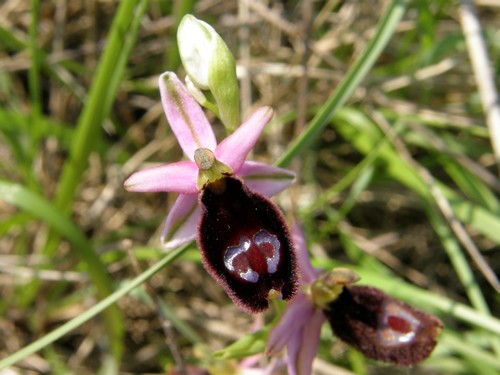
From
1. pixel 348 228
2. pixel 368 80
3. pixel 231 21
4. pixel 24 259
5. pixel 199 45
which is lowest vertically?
pixel 348 228

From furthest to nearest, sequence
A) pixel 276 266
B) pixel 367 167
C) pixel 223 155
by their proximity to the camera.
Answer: pixel 367 167 < pixel 223 155 < pixel 276 266

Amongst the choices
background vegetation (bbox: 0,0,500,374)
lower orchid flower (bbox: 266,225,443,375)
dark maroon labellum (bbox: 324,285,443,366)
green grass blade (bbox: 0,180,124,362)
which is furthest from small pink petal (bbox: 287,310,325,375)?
green grass blade (bbox: 0,180,124,362)

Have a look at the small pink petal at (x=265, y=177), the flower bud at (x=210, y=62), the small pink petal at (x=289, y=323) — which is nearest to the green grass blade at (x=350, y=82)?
the small pink petal at (x=265, y=177)

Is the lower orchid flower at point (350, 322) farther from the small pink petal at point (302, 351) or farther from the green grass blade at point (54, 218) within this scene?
the green grass blade at point (54, 218)

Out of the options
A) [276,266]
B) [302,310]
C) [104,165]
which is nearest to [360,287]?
[302,310]

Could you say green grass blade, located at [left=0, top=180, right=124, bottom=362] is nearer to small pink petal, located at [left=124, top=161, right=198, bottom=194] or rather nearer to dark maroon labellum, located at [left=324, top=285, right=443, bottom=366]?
small pink petal, located at [left=124, top=161, right=198, bottom=194]

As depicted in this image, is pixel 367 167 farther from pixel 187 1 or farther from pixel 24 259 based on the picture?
pixel 24 259

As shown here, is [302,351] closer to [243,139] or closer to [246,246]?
[246,246]

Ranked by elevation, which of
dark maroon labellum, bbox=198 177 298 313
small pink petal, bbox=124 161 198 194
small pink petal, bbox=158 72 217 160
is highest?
small pink petal, bbox=158 72 217 160
